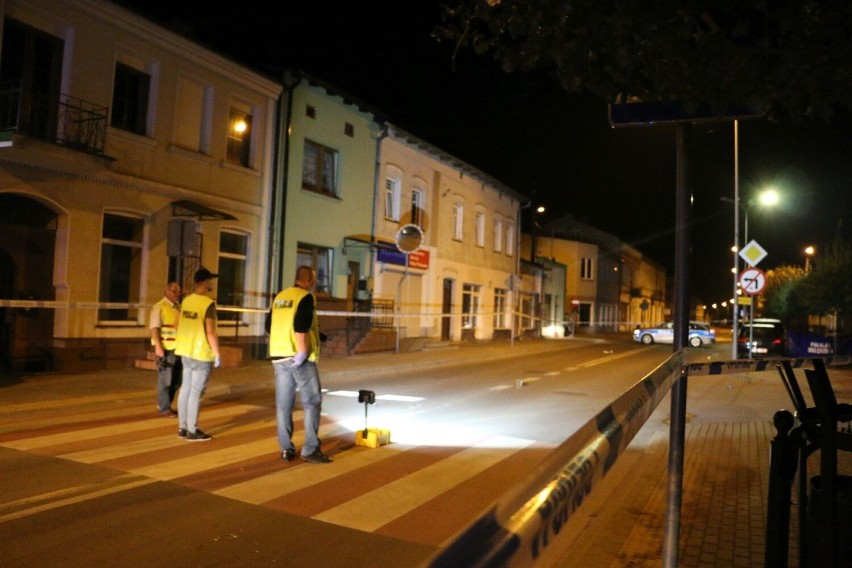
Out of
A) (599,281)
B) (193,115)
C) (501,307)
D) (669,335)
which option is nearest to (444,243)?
(501,307)

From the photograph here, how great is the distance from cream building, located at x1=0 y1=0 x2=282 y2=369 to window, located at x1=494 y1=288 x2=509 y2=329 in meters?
19.5

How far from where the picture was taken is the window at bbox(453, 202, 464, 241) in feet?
100

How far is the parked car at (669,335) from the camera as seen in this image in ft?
125

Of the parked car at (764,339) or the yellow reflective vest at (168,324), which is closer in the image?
the yellow reflective vest at (168,324)


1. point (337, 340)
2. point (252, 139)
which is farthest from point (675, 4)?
point (337, 340)

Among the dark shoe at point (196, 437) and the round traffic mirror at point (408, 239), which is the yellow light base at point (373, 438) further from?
the round traffic mirror at point (408, 239)

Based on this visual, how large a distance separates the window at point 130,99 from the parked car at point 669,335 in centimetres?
3058

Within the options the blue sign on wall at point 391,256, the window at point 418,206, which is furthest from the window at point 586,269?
the blue sign on wall at point 391,256

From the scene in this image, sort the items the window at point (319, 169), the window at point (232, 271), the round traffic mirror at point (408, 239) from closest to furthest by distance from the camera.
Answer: the window at point (232, 271) → the window at point (319, 169) → the round traffic mirror at point (408, 239)

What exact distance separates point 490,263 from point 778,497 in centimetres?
3092

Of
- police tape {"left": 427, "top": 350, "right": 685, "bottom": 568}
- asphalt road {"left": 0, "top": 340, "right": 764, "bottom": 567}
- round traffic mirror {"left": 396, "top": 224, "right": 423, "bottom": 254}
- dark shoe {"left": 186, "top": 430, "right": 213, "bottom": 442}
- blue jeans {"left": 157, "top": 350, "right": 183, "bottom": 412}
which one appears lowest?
asphalt road {"left": 0, "top": 340, "right": 764, "bottom": 567}

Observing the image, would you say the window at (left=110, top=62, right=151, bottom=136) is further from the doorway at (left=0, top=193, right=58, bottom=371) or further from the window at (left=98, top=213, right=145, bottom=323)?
the doorway at (left=0, top=193, right=58, bottom=371)

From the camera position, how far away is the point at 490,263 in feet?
113

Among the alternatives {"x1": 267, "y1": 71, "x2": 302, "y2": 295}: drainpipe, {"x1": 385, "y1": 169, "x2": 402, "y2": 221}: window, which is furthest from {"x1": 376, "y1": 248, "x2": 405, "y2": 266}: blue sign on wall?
{"x1": 267, "y1": 71, "x2": 302, "y2": 295}: drainpipe
